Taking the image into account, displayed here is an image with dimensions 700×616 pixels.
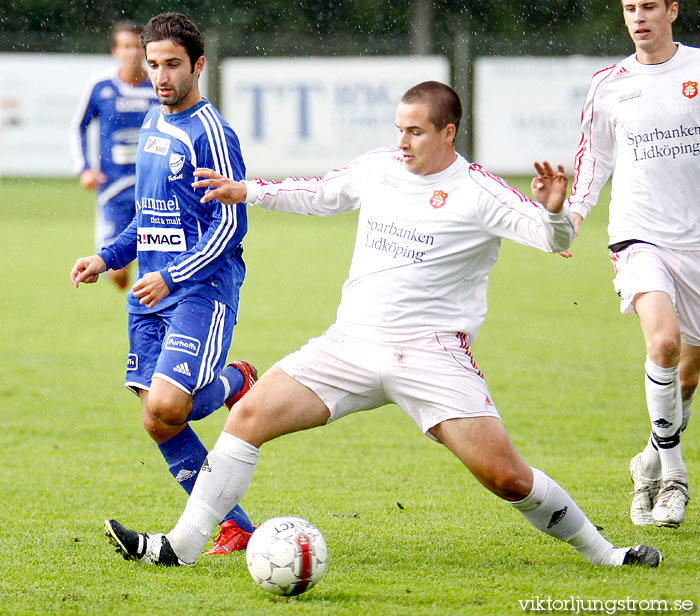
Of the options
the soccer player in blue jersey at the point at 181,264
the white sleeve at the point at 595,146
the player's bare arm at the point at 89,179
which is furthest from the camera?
the player's bare arm at the point at 89,179

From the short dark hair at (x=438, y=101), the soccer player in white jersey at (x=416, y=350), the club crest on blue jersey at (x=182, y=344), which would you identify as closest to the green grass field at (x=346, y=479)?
the soccer player in white jersey at (x=416, y=350)

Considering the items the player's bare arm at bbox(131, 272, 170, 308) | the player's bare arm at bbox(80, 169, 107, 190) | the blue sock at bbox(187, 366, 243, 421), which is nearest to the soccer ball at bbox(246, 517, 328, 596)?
the blue sock at bbox(187, 366, 243, 421)

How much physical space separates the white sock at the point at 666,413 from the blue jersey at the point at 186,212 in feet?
6.29

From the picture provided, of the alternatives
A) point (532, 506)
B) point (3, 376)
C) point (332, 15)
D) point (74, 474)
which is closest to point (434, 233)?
point (532, 506)

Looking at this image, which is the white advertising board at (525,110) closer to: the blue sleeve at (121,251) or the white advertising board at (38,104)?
the white advertising board at (38,104)

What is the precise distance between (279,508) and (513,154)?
18390mm

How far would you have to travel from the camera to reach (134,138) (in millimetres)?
10828

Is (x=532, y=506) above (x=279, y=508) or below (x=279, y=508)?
above

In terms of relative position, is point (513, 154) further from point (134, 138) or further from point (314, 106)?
point (134, 138)

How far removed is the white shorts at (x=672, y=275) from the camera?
5230 millimetres

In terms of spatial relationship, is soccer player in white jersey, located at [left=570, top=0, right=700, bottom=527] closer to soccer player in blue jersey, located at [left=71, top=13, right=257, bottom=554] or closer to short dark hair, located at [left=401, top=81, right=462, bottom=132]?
short dark hair, located at [left=401, top=81, right=462, bottom=132]

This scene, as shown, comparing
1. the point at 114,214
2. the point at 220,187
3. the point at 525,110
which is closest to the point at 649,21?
the point at 220,187

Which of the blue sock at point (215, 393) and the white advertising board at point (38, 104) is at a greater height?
the white advertising board at point (38, 104)

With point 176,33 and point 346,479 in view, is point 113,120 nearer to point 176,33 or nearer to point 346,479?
point 346,479
